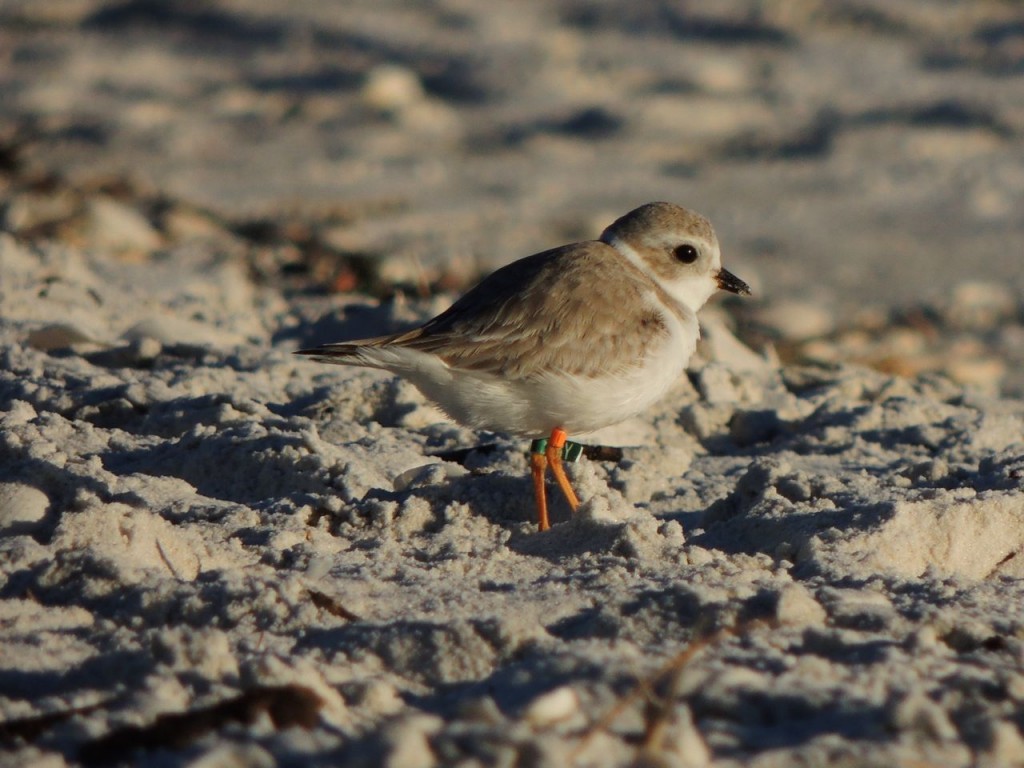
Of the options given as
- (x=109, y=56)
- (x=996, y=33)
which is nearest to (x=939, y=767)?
(x=996, y=33)

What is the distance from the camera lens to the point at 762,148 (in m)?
10.6

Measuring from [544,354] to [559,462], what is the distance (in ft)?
1.13

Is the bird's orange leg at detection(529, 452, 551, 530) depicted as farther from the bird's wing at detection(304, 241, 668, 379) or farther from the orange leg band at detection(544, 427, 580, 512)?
the bird's wing at detection(304, 241, 668, 379)

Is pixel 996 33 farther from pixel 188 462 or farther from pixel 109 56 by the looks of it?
pixel 188 462

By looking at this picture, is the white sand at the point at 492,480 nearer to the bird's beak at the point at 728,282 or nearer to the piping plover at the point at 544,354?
the piping plover at the point at 544,354

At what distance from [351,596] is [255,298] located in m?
3.99

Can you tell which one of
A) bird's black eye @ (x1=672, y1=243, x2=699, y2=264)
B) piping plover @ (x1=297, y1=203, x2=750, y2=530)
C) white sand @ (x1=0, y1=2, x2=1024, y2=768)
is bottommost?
white sand @ (x1=0, y1=2, x2=1024, y2=768)

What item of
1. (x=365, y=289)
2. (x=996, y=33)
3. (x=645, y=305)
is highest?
(x=996, y=33)

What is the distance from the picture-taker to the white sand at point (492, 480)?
8.91 feet

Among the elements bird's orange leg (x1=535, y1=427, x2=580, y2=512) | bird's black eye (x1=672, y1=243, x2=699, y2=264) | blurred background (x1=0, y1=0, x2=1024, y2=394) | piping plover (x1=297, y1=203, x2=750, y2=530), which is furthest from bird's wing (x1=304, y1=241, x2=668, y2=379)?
blurred background (x1=0, y1=0, x2=1024, y2=394)

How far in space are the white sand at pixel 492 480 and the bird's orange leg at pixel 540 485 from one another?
0.08 m

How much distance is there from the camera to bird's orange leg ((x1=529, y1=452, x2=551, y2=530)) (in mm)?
4004

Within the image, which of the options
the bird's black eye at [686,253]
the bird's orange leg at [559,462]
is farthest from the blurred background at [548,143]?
the bird's orange leg at [559,462]

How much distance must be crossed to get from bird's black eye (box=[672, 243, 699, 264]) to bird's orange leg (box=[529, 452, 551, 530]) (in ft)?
3.72
